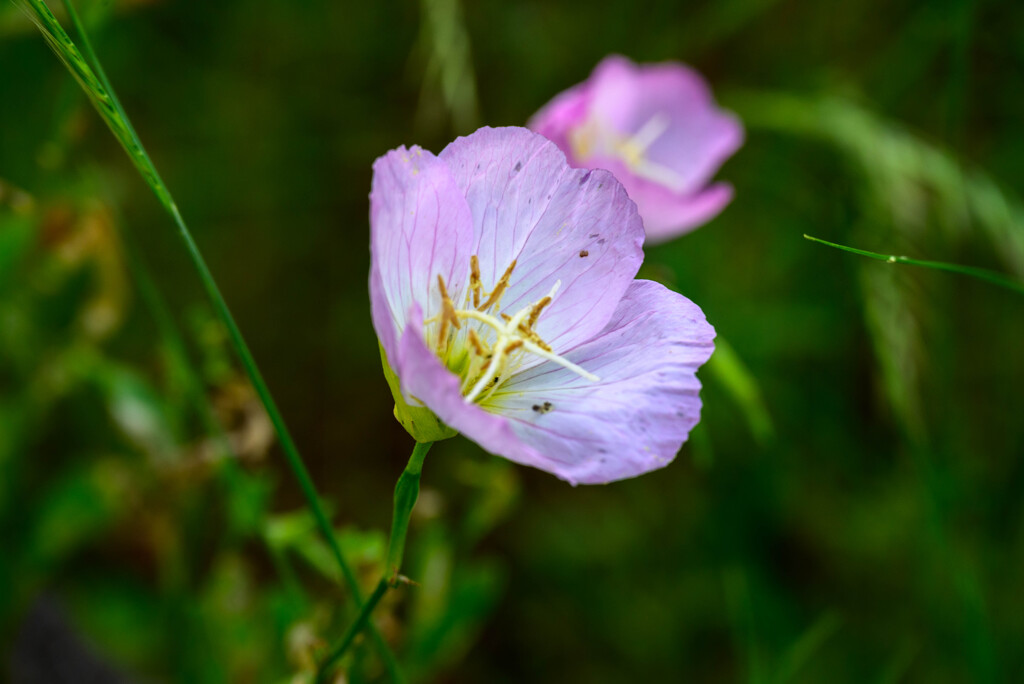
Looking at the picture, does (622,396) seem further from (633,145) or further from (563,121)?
(633,145)

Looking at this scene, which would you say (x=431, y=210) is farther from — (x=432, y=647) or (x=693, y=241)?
(x=693, y=241)

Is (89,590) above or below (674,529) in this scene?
above

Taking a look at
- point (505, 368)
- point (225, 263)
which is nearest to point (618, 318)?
point (505, 368)

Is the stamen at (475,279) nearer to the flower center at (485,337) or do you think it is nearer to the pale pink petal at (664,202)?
the flower center at (485,337)

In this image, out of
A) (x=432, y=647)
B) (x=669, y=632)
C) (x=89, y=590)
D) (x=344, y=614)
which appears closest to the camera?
(x=344, y=614)

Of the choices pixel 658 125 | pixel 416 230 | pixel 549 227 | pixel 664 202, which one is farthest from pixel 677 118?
pixel 416 230

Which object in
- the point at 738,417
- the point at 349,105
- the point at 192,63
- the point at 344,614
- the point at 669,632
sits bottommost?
the point at 669,632

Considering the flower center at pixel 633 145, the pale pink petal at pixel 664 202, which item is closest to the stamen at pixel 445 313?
the pale pink petal at pixel 664 202

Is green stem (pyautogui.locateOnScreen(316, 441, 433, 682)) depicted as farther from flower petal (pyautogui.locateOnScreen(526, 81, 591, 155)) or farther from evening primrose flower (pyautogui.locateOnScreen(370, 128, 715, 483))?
flower petal (pyautogui.locateOnScreen(526, 81, 591, 155))
